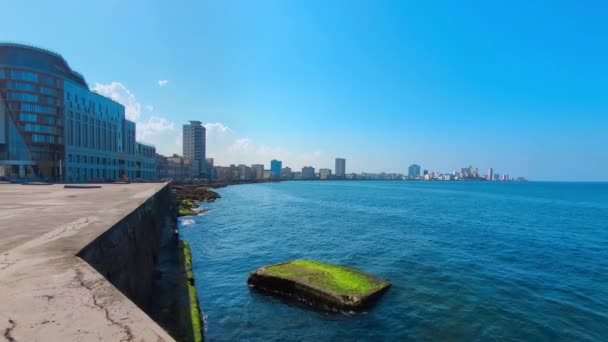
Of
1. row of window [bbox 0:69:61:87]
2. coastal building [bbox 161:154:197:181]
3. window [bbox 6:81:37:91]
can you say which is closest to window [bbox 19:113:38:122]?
window [bbox 6:81:37:91]

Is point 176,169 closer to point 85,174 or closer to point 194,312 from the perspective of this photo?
point 85,174

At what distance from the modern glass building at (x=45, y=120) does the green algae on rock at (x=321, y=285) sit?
314ft

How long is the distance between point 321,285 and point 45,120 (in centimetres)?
11568

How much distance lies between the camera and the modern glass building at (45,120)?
9019cm

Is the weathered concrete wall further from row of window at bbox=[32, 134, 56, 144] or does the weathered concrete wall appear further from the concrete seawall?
row of window at bbox=[32, 134, 56, 144]

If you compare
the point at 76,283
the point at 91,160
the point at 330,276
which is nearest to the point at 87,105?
the point at 91,160

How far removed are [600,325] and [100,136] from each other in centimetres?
13752

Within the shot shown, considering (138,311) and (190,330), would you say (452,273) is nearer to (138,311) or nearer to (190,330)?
(190,330)

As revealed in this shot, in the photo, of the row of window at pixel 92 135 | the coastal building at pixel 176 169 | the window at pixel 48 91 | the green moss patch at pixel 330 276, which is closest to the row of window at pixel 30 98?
the window at pixel 48 91

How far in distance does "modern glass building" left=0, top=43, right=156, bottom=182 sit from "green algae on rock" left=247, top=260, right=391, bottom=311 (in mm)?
95738

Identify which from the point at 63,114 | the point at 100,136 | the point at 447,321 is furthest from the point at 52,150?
the point at 447,321

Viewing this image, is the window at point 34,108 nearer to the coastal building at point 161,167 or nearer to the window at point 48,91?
the window at point 48,91

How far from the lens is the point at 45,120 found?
94.9 metres

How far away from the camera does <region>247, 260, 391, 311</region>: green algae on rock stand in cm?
1470
